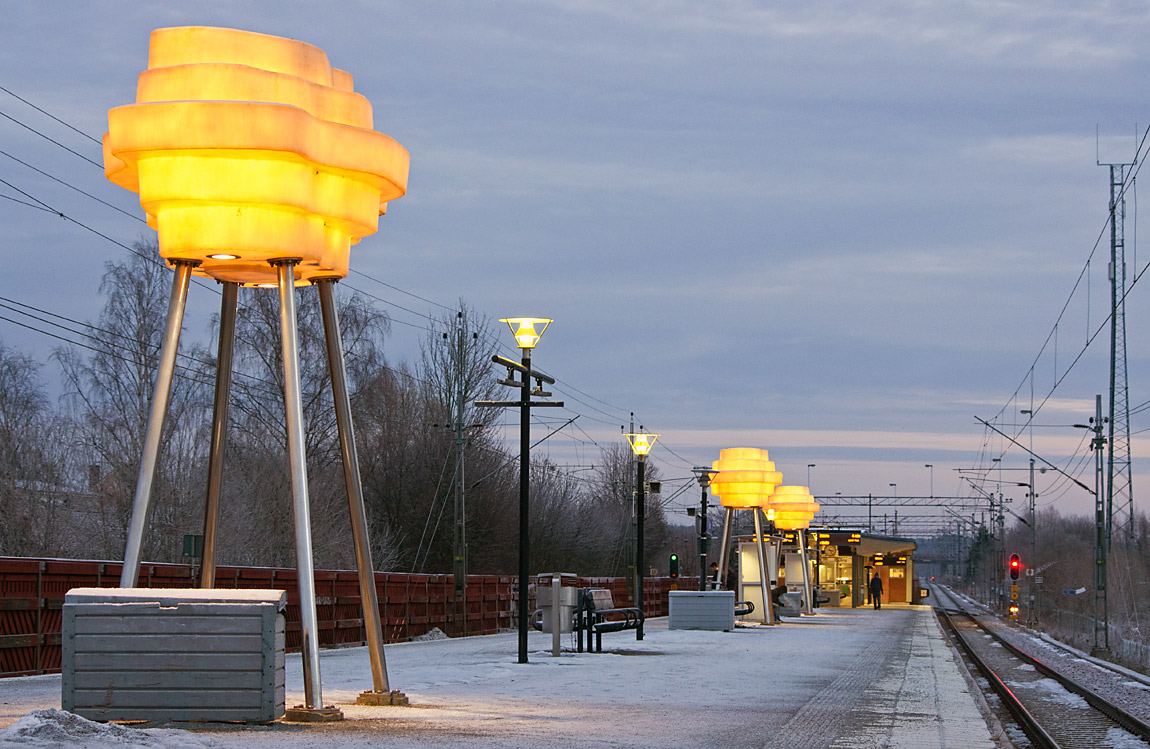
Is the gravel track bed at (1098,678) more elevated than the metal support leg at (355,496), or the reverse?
the metal support leg at (355,496)

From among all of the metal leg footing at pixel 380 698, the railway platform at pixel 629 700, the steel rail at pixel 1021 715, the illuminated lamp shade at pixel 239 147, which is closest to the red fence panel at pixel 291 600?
the railway platform at pixel 629 700

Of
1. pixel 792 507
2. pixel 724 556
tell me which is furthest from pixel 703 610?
pixel 792 507

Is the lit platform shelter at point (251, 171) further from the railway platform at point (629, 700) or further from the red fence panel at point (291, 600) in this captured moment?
the red fence panel at point (291, 600)

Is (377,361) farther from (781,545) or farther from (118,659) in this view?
(118,659)

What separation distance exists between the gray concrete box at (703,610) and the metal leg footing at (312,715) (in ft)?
75.6

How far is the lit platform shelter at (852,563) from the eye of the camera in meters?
70.2

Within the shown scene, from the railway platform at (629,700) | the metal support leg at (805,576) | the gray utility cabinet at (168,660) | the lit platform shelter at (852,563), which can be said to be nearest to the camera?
the gray utility cabinet at (168,660)

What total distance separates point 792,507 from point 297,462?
124ft

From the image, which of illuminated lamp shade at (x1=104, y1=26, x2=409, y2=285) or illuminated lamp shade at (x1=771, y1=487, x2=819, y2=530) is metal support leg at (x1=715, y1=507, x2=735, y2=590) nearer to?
illuminated lamp shade at (x1=771, y1=487, x2=819, y2=530)

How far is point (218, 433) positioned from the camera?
13320mm

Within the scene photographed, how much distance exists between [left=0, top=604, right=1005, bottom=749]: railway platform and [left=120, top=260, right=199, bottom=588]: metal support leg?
1.55 m

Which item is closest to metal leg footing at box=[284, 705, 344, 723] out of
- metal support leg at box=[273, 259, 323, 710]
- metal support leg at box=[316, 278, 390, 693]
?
metal support leg at box=[273, 259, 323, 710]

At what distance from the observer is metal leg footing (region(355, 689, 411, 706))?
1269cm

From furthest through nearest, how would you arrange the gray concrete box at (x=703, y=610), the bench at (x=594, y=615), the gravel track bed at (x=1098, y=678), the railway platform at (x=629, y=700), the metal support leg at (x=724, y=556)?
the metal support leg at (x=724, y=556), the gray concrete box at (x=703, y=610), the bench at (x=594, y=615), the gravel track bed at (x=1098, y=678), the railway platform at (x=629, y=700)
